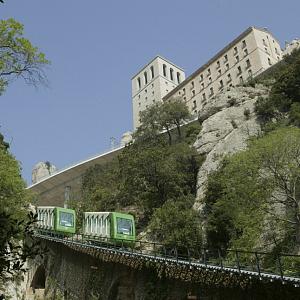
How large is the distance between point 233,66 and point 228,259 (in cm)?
5107

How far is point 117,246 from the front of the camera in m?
29.0

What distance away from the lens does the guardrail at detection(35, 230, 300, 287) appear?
14848 millimetres

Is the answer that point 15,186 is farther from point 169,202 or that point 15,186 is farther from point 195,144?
point 195,144

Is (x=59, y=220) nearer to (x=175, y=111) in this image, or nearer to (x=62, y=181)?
(x=175, y=111)

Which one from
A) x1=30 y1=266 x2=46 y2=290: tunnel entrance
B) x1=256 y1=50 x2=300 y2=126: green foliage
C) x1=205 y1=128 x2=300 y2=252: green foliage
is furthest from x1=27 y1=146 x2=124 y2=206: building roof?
x1=205 y1=128 x2=300 y2=252: green foliage

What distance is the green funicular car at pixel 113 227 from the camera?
97.2 ft

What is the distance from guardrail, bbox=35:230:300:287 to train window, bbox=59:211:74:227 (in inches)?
50.8

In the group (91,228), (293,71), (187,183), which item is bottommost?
(91,228)

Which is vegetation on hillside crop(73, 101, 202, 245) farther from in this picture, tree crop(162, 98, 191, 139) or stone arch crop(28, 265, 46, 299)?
stone arch crop(28, 265, 46, 299)

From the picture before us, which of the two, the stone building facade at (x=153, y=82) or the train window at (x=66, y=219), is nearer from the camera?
the train window at (x=66, y=219)

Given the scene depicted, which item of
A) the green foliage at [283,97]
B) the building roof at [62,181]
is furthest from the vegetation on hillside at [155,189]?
the building roof at [62,181]

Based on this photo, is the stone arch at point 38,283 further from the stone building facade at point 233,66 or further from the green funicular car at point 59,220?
the stone building facade at point 233,66

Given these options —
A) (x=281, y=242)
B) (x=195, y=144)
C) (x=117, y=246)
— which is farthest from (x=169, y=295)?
(x=195, y=144)

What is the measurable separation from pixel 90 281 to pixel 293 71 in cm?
3068
